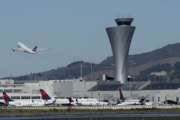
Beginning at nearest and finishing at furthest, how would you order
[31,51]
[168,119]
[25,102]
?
1. [168,119]
2. [31,51]
3. [25,102]

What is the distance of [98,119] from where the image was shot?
310 feet

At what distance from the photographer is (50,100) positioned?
185375 millimetres

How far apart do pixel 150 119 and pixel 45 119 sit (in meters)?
13.1

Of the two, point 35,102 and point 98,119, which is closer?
point 98,119

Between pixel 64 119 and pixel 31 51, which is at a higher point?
pixel 31 51

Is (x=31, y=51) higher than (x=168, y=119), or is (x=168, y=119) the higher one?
(x=31, y=51)

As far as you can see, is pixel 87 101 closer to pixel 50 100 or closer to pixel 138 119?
pixel 50 100

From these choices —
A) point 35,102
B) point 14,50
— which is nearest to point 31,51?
point 14,50

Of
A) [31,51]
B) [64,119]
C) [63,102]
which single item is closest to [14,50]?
[31,51]

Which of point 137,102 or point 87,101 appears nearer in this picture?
point 137,102

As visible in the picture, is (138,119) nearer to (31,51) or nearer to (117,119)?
(117,119)

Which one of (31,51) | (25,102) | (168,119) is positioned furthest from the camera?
(25,102)

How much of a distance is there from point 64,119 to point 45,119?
2503 mm

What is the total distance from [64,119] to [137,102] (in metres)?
84.2
